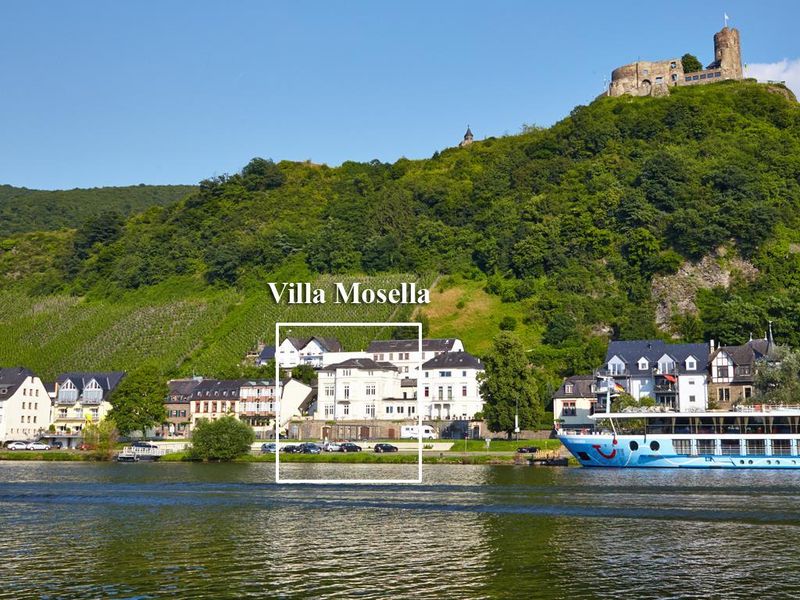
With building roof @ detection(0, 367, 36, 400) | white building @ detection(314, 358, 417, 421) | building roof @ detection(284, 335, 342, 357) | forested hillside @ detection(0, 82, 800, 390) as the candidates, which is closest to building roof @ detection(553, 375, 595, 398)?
forested hillside @ detection(0, 82, 800, 390)

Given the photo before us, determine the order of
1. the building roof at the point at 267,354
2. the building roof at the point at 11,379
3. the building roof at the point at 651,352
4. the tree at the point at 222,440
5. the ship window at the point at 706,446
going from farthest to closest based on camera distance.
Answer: the building roof at the point at 267,354
the building roof at the point at 11,379
the building roof at the point at 651,352
the tree at the point at 222,440
the ship window at the point at 706,446

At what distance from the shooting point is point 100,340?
135500mm

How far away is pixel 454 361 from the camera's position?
106562 millimetres

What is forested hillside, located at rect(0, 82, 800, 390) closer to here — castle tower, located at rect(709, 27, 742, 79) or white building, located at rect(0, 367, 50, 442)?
castle tower, located at rect(709, 27, 742, 79)

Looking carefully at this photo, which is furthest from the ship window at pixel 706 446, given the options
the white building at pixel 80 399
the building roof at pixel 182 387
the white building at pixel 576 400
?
the white building at pixel 80 399

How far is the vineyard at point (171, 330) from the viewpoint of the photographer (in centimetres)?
12638

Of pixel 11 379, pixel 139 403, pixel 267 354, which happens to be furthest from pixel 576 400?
pixel 11 379

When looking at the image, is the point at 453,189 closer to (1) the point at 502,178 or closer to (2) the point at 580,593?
(1) the point at 502,178

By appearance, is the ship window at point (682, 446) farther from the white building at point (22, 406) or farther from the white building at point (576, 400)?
the white building at point (22, 406)

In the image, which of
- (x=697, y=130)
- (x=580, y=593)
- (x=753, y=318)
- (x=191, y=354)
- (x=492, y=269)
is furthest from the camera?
(x=697, y=130)

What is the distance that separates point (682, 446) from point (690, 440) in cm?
76

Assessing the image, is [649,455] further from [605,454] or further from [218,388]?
[218,388]

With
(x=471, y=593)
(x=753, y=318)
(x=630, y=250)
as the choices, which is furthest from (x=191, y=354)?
(x=471, y=593)

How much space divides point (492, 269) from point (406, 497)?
94.3 meters
